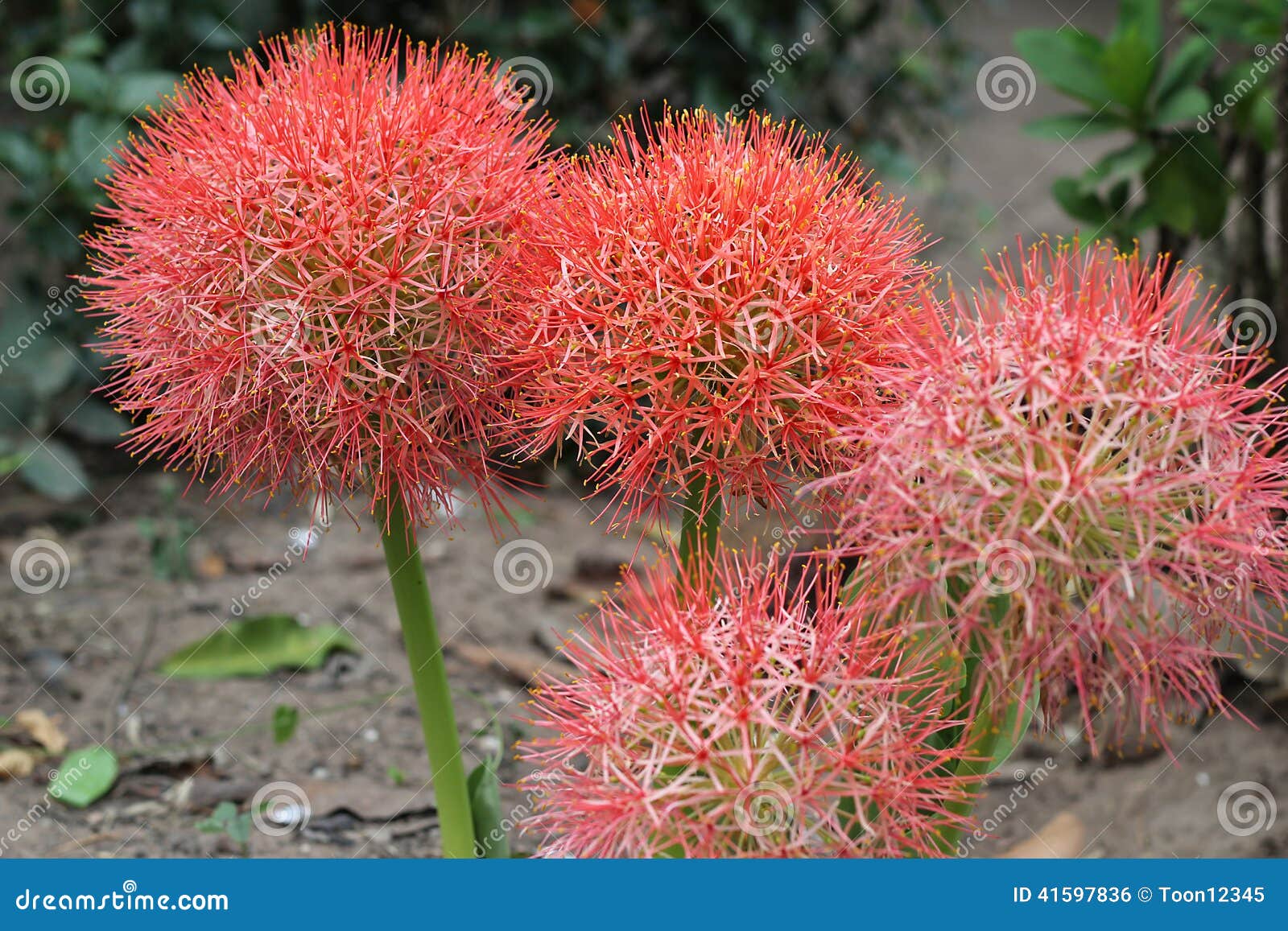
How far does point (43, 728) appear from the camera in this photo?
2432 mm

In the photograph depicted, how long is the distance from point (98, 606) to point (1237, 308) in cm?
278

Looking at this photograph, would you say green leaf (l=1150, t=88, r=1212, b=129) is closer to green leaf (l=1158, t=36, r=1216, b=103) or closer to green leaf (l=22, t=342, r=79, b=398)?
green leaf (l=1158, t=36, r=1216, b=103)

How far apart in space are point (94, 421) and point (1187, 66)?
2.93m

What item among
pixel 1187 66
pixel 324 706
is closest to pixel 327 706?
pixel 324 706

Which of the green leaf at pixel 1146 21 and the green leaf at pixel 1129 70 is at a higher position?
the green leaf at pixel 1146 21

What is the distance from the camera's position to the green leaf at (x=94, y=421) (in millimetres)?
3391

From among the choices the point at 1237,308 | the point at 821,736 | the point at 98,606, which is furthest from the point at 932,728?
the point at 98,606

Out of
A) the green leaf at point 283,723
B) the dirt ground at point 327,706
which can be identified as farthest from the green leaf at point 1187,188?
the green leaf at point 283,723

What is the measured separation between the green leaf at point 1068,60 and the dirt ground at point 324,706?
4.26 feet

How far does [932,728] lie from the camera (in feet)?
3.77

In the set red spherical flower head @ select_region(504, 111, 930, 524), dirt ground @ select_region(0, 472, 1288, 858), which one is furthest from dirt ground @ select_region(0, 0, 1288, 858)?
red spherical flower head @ select_region(504, 111, 930, 524)

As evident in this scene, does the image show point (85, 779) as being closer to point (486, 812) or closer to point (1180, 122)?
point (486, 812)

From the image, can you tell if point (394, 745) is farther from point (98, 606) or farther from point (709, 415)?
point (709, 415)

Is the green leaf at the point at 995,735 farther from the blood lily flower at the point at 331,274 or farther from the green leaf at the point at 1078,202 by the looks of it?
the green leaf at the point at 1078,202
